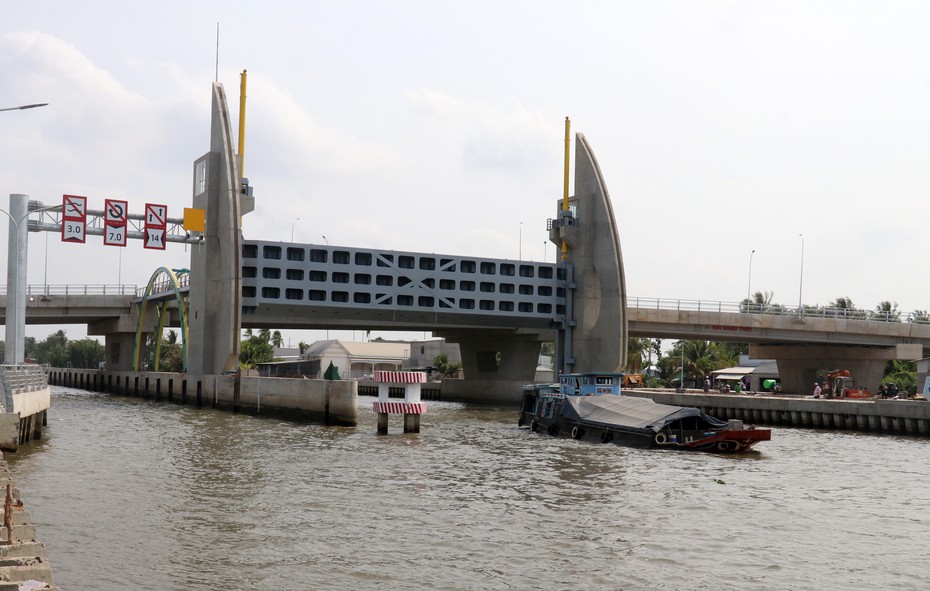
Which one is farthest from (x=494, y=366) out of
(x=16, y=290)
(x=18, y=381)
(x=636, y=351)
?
(x=18, y=381)

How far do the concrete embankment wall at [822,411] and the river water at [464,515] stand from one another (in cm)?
1043

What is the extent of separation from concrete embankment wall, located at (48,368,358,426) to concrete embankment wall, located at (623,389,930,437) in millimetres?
22904

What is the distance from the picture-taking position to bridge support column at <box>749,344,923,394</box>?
76.7 m

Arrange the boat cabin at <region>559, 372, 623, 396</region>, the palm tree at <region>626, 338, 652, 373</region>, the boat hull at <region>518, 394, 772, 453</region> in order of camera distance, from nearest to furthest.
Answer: the boat hull at <region>518, 394, 772, 453</region> → the boat cabin at <region>559, 372, 623, 396</region> → the palm tree at <region>626, 338, 652, 373</region>

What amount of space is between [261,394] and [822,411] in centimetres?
3004

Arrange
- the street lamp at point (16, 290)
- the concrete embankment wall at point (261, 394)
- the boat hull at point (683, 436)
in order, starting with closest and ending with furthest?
the boat hull at point (683, 436), the street lamp at point (16, 290), the concrete embankment wall at point (261, 394)

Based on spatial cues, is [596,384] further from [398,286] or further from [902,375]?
[902,375]

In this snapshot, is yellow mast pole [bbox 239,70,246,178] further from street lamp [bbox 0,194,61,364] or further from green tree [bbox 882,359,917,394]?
green tree [bbox 882,359,917,394]

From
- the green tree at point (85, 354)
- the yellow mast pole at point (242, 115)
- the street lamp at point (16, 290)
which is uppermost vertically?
the yellow mast pole at point (242, 115)

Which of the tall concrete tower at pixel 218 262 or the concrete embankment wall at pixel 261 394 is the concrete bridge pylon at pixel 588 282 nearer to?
the tall concrete tower at pixel 218 262

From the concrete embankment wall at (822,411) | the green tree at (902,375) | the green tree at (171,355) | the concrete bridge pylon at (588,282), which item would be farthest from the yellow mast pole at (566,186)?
the green tree at (171,355)

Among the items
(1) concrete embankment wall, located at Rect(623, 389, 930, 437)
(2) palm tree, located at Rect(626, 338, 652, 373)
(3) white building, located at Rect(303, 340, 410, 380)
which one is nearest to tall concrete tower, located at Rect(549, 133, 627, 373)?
(1) concrete embankment wall, located at Rect(623, 389, 930, 437)

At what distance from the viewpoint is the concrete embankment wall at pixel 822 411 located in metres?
44.9

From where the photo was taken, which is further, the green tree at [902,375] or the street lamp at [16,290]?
the green tree at [902,375]
